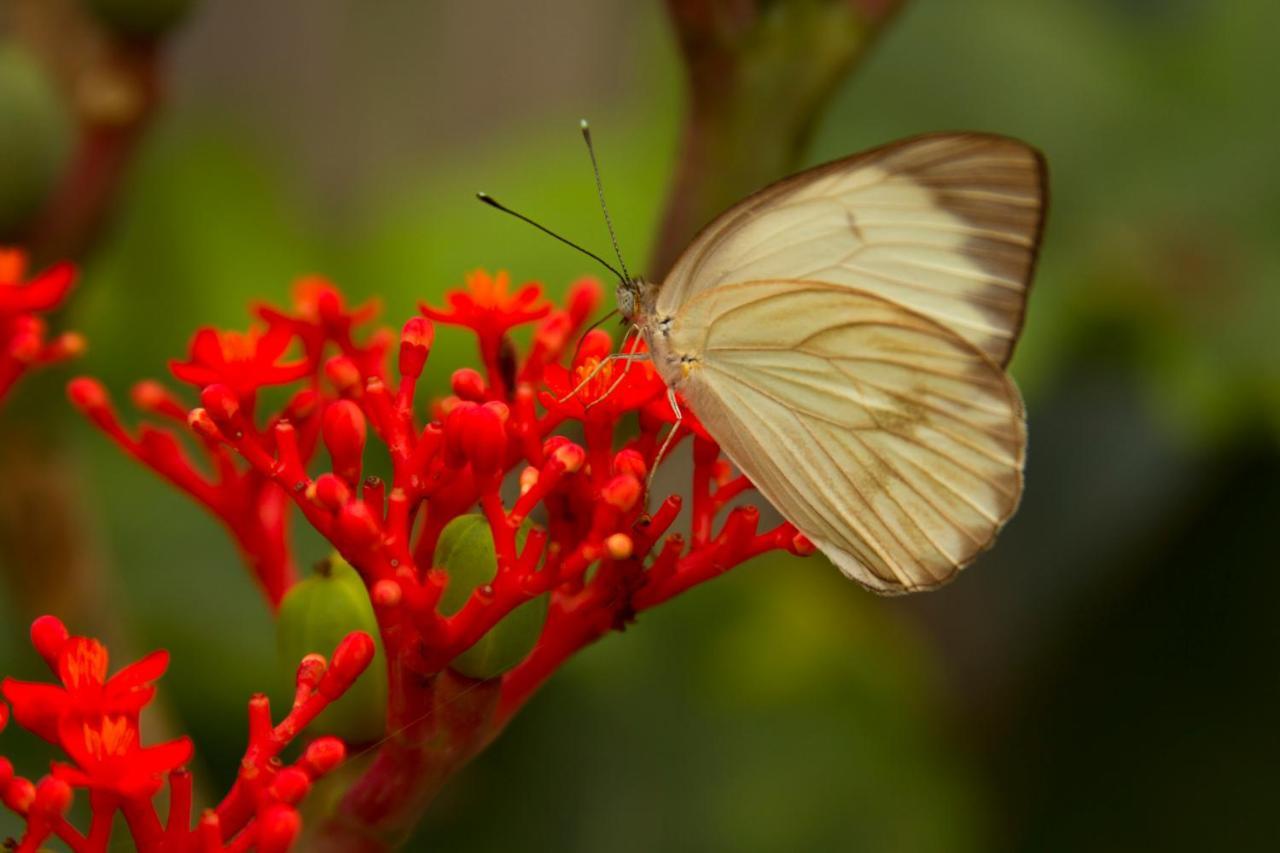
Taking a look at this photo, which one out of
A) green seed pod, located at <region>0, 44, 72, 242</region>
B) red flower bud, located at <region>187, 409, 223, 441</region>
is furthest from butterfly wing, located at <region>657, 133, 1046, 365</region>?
green seed pod, located at <region>0, 44, 72, 242</region>

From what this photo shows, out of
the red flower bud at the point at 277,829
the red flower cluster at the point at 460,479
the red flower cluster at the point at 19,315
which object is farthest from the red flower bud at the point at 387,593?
the red flower cluster at the point at 19,315

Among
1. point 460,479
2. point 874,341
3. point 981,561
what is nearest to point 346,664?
point 460,479

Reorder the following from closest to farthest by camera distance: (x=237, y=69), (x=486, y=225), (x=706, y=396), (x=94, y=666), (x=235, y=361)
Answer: (x=94, y=666), (x=235, y=361), (x=706, y=396), (x=486, y=225), (x=237, y=69)

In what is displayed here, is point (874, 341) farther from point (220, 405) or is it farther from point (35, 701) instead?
point (35, 701)

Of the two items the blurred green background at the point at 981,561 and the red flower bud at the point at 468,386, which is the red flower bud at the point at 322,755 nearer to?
the red flower bud at the point at 468,386

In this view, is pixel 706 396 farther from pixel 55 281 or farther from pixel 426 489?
pixel 55 281

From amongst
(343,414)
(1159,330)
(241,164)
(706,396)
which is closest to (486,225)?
(241,164)

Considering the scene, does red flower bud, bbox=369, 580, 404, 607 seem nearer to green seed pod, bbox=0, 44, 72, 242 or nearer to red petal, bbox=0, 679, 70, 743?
red petal, bbox=0, 679, 70, 743
